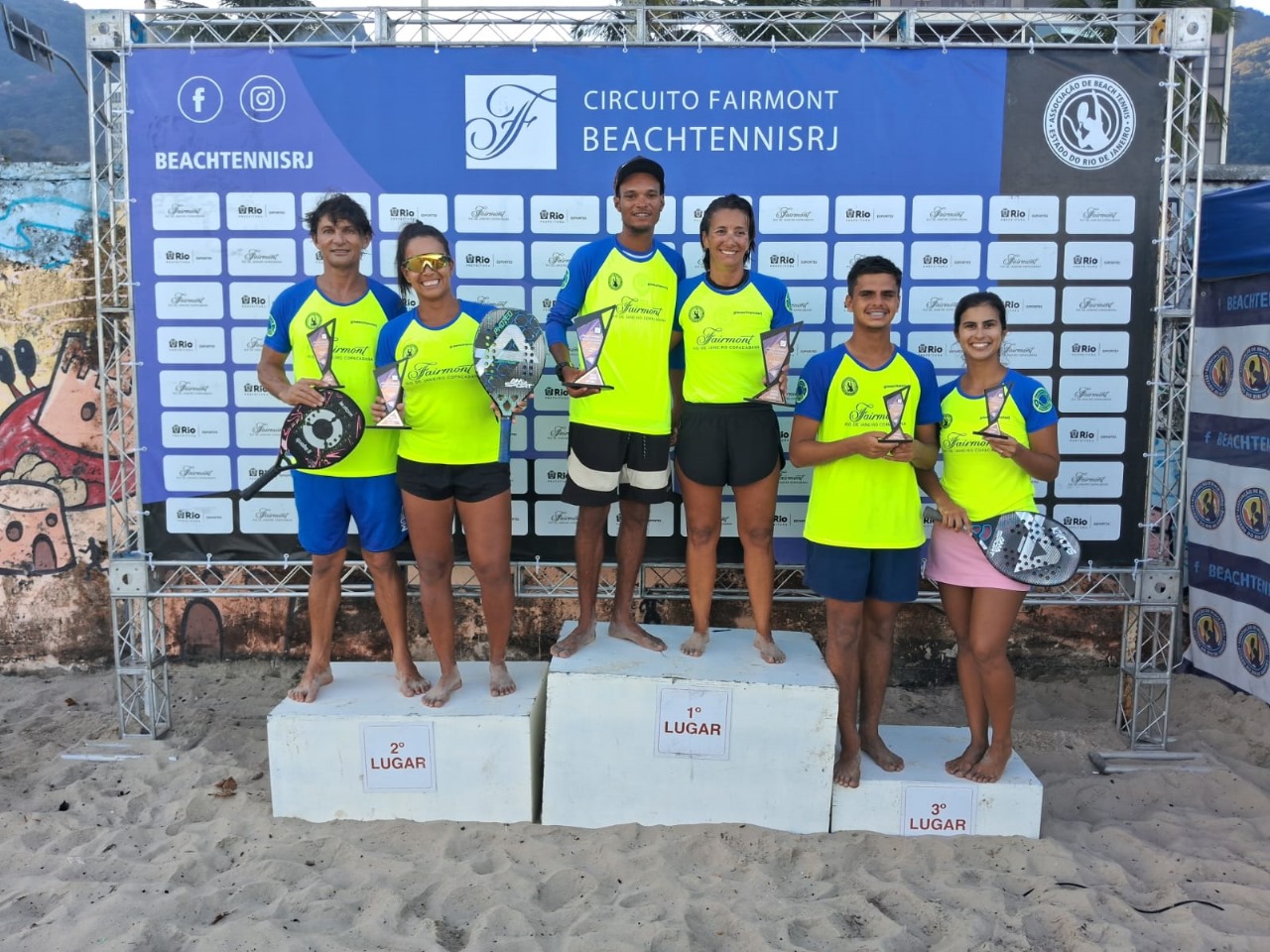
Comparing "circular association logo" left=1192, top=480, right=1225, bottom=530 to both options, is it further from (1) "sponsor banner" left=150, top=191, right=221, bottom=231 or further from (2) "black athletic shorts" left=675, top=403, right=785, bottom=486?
(1) "sponsor banner" left=150, top=191, right=221, bottom=231

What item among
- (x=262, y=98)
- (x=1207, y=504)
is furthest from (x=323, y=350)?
(x=1207, y=504)

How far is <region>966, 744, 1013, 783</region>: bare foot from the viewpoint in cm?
333

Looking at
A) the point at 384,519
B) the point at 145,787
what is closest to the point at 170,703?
the point at 145,787

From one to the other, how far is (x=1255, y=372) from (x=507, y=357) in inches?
136

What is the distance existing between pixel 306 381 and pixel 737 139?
2102mm

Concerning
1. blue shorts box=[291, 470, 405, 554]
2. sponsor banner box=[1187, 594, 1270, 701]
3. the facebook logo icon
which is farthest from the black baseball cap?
sponsor banner box=[1187, 594, 1270, 701]

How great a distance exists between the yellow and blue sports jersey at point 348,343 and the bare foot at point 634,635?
1.09 m

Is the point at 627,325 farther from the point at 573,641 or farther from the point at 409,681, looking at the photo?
the point at 409,681

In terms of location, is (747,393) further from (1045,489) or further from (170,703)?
(170,703)

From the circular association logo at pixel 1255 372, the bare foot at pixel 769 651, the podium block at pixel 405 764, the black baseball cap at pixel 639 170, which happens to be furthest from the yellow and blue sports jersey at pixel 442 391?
the circular association logo at pixel 1255 372

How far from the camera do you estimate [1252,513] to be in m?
4.35

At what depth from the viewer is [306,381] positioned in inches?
137

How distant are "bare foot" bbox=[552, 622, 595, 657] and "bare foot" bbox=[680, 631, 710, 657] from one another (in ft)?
1.21

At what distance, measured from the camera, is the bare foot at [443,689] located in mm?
3520
